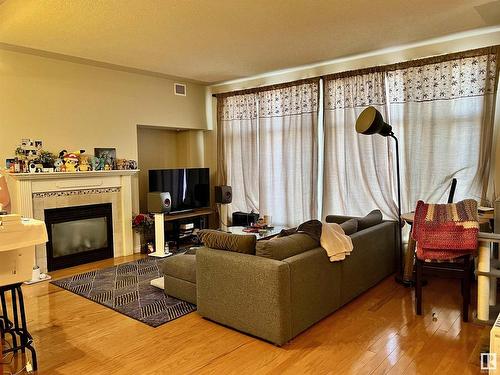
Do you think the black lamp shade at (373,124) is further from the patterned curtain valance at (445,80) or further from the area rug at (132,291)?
the area rug at (132,291)

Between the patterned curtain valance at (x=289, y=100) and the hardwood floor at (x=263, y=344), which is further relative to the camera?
the patterned curtain valance at (x=289, y=100)

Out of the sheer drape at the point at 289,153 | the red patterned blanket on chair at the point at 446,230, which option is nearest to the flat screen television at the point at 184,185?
the sheer drape at the point at 289,153

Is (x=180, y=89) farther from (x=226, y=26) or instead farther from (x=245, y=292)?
(x=245, y=292)

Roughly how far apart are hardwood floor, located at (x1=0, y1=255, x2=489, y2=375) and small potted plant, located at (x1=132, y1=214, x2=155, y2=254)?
2.16 metres

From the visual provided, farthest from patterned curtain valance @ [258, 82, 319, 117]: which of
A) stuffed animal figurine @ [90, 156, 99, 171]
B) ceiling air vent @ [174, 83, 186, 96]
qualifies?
stuffed animal figurine @ [90, 156, 99, 171]

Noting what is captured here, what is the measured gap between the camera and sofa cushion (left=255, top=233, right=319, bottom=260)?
287cm

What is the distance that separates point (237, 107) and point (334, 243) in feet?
12.7

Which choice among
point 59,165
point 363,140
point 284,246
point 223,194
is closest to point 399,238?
point 363,140

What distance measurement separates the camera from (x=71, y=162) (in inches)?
195

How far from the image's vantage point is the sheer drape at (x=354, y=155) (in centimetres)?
486

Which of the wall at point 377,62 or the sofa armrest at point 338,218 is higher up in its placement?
the wall at point 377,62

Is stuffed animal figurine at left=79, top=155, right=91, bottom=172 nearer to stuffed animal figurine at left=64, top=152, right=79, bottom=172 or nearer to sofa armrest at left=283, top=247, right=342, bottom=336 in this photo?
stuffed animal figurine at left=64, top=152, right=79, bottom=172

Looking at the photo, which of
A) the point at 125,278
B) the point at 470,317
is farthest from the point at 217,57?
the point at 470,317

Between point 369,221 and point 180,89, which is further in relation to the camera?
point 180,89
